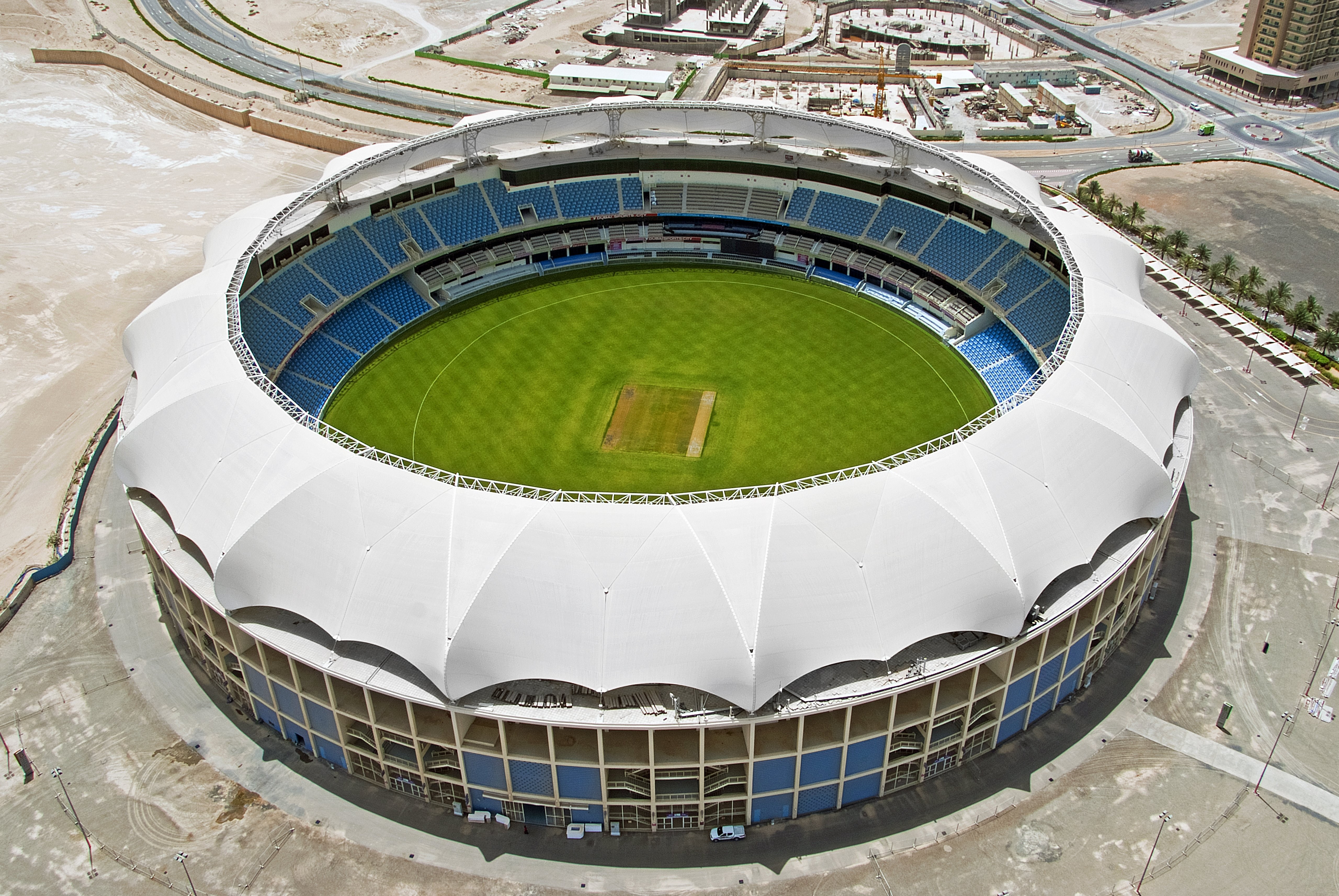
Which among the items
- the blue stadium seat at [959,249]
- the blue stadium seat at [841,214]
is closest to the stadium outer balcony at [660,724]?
the blue stadium seat at [959,249]

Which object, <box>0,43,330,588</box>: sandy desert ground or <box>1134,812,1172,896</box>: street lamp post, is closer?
<box>1134,812,1172,896</box>: street lamp post

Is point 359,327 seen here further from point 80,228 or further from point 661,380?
point 80,228

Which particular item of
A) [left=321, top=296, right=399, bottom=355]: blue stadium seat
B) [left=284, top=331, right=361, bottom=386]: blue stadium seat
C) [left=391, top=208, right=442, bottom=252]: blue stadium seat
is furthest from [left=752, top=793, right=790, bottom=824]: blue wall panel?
[left=391, top=208, right=442, bottom=252]: blue stadium seat

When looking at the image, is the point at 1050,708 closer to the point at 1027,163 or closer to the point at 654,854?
the point at 654,854

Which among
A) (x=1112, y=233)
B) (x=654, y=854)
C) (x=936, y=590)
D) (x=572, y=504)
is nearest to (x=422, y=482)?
(x=572, y=504)

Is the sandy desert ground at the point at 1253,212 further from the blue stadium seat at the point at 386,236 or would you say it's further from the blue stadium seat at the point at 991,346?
the blue stadium seat at the point at 386,236

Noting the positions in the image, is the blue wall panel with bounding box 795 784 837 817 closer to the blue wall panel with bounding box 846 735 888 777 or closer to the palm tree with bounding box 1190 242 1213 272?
the blue wall panel with bounding box 846 735 888 777
